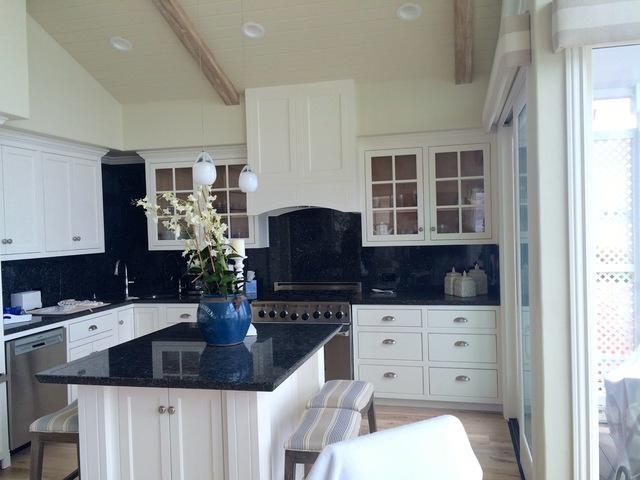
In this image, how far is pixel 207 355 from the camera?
7.98ft

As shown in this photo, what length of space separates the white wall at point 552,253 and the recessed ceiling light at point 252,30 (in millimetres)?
2484

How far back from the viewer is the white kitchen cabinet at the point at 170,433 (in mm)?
2184

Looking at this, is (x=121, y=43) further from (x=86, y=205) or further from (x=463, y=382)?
(x=463, y=382)

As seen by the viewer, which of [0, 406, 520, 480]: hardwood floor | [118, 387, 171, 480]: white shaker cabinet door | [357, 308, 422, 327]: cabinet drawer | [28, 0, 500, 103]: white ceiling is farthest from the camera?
[357, 308, 422, 327]: cabinet drawer

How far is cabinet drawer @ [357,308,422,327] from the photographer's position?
424cm

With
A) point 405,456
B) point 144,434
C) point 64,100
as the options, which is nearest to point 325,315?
point 144,434

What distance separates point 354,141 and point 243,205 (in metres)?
1.21

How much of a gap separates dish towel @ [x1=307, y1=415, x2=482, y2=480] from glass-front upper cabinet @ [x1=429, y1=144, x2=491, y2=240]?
10.2 feet

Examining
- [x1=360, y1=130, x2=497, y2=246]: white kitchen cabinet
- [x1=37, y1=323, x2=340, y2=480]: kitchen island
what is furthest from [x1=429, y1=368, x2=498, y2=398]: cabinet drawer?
[x1=37, y1=323, x2=340, y2=480]: kitchen island

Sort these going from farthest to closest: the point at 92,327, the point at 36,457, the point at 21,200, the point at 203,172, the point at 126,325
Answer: the point at 126,325 → the point at 92,327 → the point at 21,200 → the point at 203,172 → the point at 36,457

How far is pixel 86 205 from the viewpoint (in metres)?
4.72

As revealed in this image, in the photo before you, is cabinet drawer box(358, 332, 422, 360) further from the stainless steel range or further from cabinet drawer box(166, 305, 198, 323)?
cabinet drawer box(166, 305, 198, 323)

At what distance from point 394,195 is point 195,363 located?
2732 mm

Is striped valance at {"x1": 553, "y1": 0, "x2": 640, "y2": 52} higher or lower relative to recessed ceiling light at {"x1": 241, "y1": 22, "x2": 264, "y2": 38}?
lower
